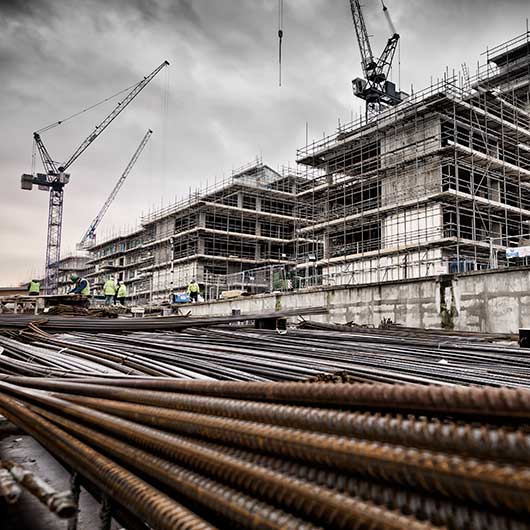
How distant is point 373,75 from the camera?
126ft

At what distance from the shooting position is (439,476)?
2.52ft

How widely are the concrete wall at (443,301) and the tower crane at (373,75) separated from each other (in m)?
26.2

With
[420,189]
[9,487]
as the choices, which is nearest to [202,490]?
[9,487]

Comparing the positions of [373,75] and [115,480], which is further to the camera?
[373,75]

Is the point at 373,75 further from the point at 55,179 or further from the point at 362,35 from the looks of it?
the point at 55,179

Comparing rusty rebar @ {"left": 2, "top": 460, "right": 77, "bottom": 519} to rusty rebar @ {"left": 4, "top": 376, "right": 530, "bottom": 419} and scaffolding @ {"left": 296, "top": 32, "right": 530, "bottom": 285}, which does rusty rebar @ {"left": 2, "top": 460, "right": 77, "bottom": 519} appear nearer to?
rusty rebar @ {"left": 4, "top": 376, "right": 530, "bottom": 419}

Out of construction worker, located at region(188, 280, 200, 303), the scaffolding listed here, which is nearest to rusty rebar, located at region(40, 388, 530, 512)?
the scaffolding

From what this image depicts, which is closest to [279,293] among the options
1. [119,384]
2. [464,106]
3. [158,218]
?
[464,106]

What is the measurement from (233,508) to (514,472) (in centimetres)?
55

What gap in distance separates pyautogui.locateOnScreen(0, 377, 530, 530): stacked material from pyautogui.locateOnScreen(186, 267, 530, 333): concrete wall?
33.7 feet

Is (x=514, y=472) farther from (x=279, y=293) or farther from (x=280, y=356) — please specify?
(x=279, y=293)

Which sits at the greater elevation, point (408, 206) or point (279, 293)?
point (408, 206)

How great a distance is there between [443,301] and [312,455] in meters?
11.4

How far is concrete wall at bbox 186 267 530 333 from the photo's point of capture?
32.7ft
